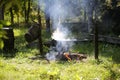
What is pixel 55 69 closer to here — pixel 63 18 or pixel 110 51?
pixel 110 51

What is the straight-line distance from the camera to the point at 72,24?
39312 mm

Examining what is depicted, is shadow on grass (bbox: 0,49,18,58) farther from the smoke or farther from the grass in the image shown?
the smoke

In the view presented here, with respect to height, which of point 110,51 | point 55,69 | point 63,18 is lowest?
point 110,51

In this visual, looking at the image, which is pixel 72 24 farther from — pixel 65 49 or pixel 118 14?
pixel 65 49

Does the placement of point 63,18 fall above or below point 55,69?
above

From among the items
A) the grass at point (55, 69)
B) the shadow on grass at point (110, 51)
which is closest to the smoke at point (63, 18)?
the grass at point (55, 69)

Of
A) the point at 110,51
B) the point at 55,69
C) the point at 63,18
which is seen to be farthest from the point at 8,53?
the point at 63,18

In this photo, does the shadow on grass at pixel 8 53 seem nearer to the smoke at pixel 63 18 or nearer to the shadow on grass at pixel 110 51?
the smoke at pixel 63 18

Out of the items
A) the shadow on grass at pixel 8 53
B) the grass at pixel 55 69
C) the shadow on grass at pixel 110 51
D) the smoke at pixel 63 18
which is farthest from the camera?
the smoke at pixel 63 18

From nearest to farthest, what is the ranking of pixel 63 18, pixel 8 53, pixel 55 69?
pixel 55 69 → pixel 8 53 → pixel 63 18

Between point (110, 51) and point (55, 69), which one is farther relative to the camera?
point (110, 51)

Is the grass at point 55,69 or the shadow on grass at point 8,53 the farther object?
the shadow on grass at point 8,53

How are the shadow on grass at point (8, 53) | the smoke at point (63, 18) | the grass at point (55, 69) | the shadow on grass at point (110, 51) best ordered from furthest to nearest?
1. the smoke at point (63, 18)
2. the shadow on grass at point (8, 53)
3. the shadow on grass at point (110, 51)
4. the grass at point (55, 69)

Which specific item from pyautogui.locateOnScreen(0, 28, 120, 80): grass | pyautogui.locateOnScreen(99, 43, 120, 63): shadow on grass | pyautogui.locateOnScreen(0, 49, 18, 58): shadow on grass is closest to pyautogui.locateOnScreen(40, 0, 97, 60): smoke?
pyautogui.locateOnScreen(0, 28, 120, 80): grass
